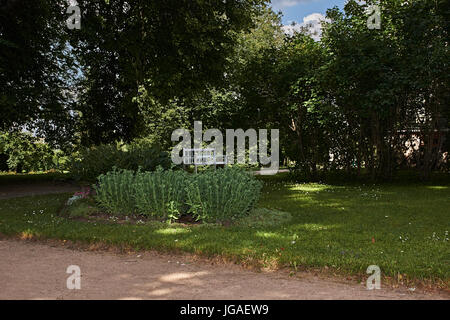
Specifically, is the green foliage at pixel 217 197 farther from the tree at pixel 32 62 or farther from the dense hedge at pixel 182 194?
the tree at pixel 32 62

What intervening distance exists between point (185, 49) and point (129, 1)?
324 cm

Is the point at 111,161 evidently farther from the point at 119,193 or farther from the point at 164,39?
the point at 164,39

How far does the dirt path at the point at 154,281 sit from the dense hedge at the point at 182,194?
1999 millimetres

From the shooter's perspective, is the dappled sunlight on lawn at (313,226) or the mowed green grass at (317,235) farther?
the dappled sunlight on lawn at (313,226)

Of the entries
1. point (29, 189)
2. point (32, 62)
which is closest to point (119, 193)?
point (29, 189)

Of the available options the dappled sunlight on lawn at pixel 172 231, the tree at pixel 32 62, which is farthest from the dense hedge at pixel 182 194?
the tree at pixel 32 62

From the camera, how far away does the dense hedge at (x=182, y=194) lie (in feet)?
26.3

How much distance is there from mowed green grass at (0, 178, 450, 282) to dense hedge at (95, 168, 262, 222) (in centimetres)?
51

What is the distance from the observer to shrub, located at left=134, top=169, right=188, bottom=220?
27.0 feet

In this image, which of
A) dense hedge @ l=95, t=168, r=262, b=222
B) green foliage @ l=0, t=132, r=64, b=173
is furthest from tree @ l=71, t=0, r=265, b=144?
green foliage @ l=0, t=132, r=64, b=173

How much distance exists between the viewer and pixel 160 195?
834 cm

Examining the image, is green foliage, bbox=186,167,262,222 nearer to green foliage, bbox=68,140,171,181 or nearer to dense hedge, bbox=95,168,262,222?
dense hedge, bbox=95,168,262,222

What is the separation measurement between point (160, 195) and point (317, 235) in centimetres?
318

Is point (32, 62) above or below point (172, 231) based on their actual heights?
above
